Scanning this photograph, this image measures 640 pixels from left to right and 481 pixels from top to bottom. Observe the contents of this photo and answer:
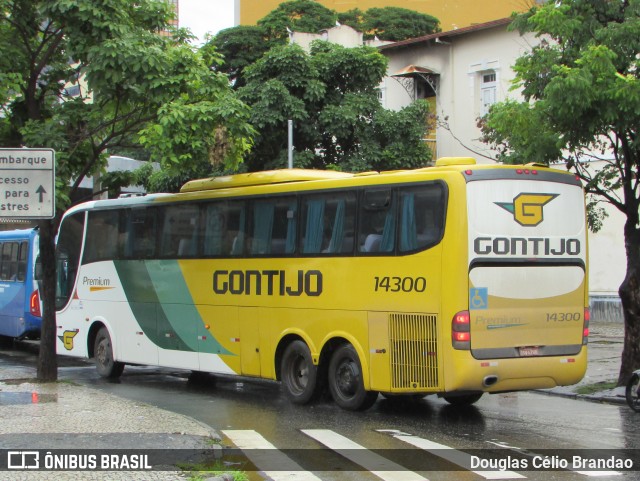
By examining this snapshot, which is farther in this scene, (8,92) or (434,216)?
(8,92)

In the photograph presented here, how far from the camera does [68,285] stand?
18344mm

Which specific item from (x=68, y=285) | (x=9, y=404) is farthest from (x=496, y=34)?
(x=9, y=404)

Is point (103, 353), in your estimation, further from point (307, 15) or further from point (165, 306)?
point (307, 15)

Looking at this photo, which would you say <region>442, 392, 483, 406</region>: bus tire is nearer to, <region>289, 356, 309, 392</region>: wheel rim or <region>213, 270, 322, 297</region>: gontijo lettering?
<region>289, 356, 309, 392</region>: wheel rim

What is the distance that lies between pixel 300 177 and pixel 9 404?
5.31 metres

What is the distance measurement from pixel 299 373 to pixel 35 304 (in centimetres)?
1085

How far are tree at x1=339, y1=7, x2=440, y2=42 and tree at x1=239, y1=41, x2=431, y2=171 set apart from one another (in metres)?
18.4

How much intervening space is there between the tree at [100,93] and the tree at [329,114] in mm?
11694

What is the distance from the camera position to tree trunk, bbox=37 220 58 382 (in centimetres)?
1489

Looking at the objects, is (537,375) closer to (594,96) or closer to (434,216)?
(434,216)

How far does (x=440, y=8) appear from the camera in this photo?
51.5 meters

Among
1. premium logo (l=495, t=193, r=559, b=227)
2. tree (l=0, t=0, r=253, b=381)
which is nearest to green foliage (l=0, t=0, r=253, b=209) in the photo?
tree (l=0, t=0, r=253, b=381)

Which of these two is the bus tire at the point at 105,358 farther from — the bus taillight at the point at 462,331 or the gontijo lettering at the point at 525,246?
the gontijo lettering at the point at 525,246

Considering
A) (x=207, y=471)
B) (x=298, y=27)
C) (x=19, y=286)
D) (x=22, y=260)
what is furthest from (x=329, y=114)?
(x=207, y=471)
